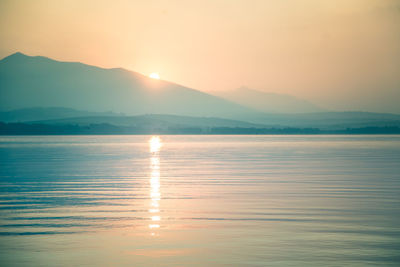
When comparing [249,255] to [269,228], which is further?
[269,228]

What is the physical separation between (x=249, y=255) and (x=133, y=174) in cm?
2170

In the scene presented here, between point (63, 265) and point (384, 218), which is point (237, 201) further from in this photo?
point (63, 265)

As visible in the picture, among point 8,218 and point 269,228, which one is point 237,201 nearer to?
point 269,228

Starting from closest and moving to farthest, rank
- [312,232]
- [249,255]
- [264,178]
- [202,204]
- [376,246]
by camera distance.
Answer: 1. [249,255]
2. [376,246]
3. [312,232]
4. [202,204]
5. [264,178]

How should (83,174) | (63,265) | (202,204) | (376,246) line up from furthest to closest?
(83,174)
(202,204)
(376,246)
(63,265)

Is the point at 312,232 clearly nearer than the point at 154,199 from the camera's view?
Yes

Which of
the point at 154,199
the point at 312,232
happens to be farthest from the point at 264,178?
the point at 312,232

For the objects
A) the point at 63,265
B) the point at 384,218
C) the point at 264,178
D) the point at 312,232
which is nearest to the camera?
the point at 63,265

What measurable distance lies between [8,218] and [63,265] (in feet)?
21.2

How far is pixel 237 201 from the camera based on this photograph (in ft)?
65.4

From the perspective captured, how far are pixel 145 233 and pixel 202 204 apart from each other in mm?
5466

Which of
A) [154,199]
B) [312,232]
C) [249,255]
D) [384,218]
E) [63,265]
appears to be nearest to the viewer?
[63,265]

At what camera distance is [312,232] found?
45.4 feet

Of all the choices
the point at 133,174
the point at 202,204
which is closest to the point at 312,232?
the point at 202,204
